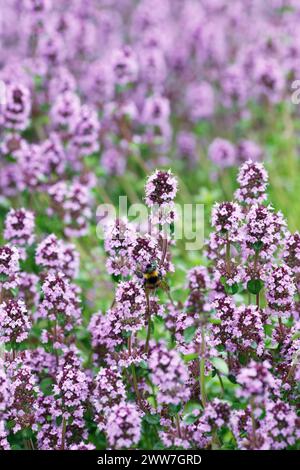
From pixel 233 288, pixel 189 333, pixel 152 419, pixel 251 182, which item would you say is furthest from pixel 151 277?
pixel 251 182

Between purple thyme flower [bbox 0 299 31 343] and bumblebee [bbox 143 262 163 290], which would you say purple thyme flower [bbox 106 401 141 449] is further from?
purple thyme flower [bbox 0 299 31 343]

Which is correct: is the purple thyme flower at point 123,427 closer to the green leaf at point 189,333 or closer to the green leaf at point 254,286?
the green leaf at point 189,333

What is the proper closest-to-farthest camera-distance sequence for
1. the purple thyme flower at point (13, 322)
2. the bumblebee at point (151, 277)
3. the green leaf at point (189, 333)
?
the green leaf at point (189, 333) → the bumblebee at point (151, 277) → the purple thyme flower at point (13, 322)

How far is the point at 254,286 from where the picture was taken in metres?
4.09

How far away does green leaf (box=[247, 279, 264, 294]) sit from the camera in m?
4.08

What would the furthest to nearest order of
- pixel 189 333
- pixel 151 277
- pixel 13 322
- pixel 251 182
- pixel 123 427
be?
pixel 251 182 → pixel 13 322 → pixel 151 277 → pixel 189 333 → pixel 123 427

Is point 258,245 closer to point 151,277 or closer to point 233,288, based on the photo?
point 233,288

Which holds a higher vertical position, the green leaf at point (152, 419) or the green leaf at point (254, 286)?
the green leaf at point (254, 286)

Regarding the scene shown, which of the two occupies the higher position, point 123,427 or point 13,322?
point 13,322

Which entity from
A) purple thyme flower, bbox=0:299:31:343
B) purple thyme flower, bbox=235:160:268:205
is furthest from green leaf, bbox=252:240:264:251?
purple thyme flower, bbox=0:299:31:343

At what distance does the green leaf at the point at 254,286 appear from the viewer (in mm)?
4078

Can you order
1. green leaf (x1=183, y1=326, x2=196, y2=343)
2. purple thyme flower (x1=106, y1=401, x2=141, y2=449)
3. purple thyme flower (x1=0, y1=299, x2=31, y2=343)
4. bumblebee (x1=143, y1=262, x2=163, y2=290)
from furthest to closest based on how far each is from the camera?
purple thyme flower (x1=0, y1=299, x2=31, y2=343) → bumblebee (x1=143, y1=262, x2=163, y2=290) → green leaf (x1=183, y1=326, x2=196, y2=343) → purple thyme flower (x1=106, y1=401, x2=141, y2=449)

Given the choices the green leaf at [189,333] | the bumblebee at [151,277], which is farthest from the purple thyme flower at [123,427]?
the bumblebee at [151,277]

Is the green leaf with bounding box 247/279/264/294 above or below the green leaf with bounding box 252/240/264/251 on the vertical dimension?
below
